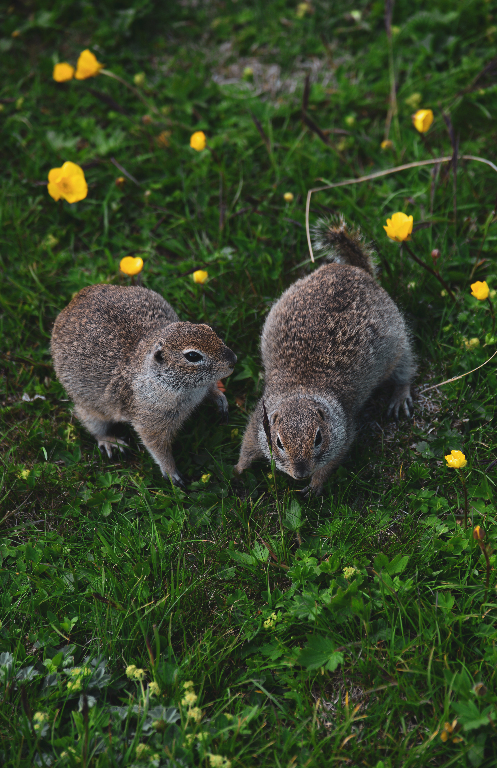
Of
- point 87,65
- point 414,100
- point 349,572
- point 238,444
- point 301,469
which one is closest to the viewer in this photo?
point 349,572

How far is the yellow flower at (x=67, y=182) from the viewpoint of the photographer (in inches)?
207

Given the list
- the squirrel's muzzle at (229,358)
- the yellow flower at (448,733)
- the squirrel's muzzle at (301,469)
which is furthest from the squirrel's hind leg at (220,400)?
the yellow flower at (448,733)

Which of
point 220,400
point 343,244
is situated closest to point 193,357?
point 220,400

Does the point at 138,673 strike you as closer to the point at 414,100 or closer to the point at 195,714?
the point at 195,714

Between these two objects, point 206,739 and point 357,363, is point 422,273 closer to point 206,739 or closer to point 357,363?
point 357,363

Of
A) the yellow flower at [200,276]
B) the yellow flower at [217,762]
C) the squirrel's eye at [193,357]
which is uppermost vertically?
the yellow flower at [200,276]

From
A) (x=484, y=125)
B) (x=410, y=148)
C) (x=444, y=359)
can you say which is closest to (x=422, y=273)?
(x=444, y=359)

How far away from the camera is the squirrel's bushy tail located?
502 cm

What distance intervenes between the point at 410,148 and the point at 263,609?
5002 millimetres

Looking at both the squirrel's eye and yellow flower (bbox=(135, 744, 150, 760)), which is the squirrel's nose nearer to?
the squirrel's eye

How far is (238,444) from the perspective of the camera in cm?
491

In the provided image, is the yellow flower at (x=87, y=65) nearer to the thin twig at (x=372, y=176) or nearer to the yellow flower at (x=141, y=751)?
the thin twig at (x=372, y=176)

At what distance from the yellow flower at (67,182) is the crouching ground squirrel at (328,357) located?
2.16 meters

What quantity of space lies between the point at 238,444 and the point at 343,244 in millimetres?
1970
